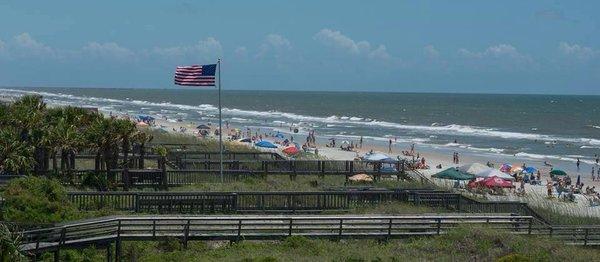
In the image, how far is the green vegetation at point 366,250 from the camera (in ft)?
59.1

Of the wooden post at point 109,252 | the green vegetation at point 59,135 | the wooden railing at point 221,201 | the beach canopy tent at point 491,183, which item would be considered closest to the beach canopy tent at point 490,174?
the beach canopy tent at point 491,183

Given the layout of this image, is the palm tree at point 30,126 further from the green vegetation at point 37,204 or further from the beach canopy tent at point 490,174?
the beach canopy tent at point 490,174

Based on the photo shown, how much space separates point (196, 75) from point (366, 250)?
1675cm

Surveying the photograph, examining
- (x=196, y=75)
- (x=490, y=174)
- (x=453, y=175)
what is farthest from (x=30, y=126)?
(x=490, y=174)

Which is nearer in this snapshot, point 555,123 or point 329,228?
point 329,228

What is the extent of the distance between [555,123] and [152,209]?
4593 inches

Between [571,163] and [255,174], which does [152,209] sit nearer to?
[255,174]

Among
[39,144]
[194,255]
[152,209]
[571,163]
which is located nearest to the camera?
[194,255]

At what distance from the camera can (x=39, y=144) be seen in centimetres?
3014

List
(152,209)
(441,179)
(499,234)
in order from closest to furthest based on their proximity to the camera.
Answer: (499,234), (152,209), (441,179)

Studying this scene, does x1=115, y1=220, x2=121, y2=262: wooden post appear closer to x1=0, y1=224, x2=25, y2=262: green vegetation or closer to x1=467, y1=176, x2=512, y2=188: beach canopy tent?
x1=0, y1=224, x2=25, y2=262: green vegetation

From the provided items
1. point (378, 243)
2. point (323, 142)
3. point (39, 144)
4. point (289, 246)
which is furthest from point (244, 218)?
point (323, 142)

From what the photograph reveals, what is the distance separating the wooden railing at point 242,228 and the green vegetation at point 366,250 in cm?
28

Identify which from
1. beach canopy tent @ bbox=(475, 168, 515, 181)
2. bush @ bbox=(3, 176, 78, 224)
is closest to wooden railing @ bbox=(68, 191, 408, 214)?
bush @ bbox=(3, 176, 78, 224)
